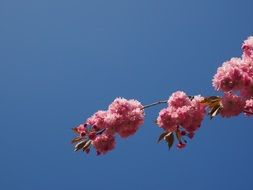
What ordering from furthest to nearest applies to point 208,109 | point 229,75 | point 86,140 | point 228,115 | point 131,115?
point 86,140
point 131,115
point 208,109
point 228,115
point 229,75

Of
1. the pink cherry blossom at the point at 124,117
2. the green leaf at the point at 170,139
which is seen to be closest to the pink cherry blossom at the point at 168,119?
the green leaf at the point at 170,139

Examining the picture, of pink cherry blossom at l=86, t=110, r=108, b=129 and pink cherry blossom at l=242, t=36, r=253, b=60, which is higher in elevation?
pink cherry blossom at l=86, t=110, r=108, b=129

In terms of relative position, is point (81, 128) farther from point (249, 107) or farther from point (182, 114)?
point (249, 107)

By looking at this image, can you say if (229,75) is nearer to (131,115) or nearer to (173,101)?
(173,101)

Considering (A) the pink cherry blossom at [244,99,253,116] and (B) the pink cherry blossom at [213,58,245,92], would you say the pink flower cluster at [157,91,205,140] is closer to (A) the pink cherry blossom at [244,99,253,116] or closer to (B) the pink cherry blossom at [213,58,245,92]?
(A) the pink cherry blossom at [244,99,253,116]

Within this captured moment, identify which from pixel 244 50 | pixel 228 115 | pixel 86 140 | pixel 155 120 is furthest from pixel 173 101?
pixel 86 140

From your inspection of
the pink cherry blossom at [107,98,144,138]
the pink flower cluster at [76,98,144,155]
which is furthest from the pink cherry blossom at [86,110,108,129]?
the pink cherry blossom at [107,98,144,138]
